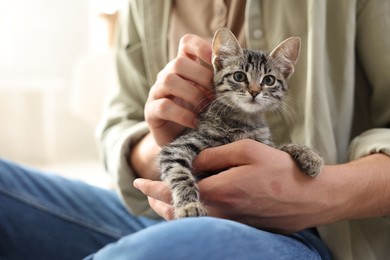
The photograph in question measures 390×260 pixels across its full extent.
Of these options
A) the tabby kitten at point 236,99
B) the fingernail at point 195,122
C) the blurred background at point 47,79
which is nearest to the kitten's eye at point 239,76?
the tabby kitten at point 236,99

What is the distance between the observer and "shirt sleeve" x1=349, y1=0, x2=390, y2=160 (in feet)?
3.17

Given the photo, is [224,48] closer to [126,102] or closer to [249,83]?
[249,83]

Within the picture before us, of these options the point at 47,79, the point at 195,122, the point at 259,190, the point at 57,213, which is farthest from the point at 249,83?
the point at 47,79

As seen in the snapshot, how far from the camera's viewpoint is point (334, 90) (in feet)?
3.29

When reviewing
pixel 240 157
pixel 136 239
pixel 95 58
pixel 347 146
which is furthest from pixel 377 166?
pixel 95 58

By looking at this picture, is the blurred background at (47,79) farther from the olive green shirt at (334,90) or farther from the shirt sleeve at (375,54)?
the shirt sleeve at (375,54)

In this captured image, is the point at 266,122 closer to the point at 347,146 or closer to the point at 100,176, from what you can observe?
the point at 347,146

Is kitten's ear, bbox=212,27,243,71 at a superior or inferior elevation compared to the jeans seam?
superior

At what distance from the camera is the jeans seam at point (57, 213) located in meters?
1.10

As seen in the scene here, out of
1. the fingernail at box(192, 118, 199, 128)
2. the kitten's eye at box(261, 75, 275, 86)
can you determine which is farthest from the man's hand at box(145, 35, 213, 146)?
the kitten's eye at box(261, 75, 275, 86)

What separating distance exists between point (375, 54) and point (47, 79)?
2.73 meters

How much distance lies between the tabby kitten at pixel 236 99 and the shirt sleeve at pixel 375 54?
0.56 ft

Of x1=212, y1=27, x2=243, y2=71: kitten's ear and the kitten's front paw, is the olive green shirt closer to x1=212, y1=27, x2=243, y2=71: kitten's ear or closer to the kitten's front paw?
x1=212, y1=27, x2=243, y2=71: kitten's ear

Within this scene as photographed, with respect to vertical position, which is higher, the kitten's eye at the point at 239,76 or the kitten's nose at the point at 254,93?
the kitten's eye at the point at 239,76
